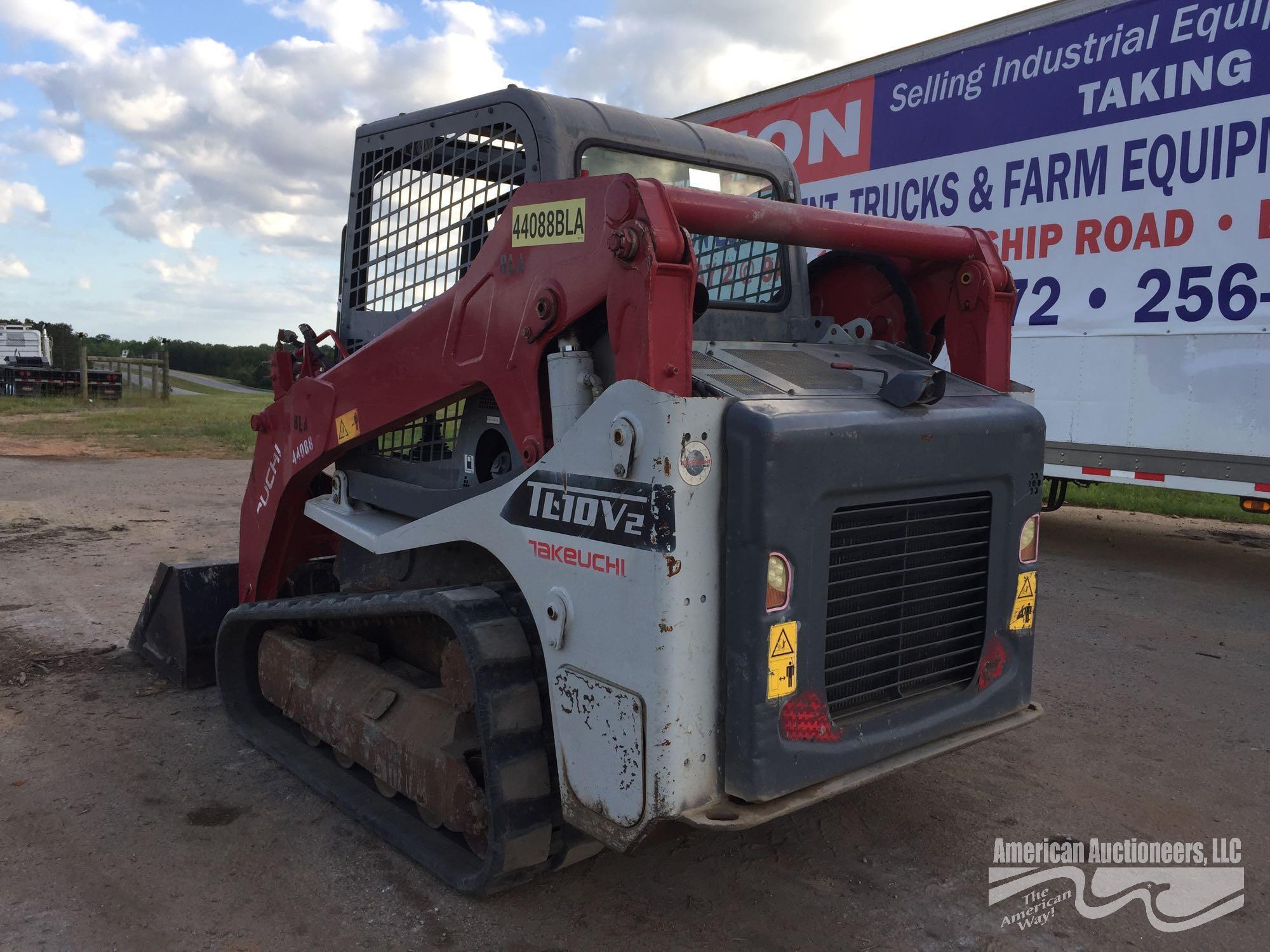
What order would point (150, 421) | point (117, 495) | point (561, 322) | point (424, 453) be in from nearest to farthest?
point (561, 322) → point (424, 453) → point (117, 495) → point (150, 421)

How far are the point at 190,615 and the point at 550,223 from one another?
306cm

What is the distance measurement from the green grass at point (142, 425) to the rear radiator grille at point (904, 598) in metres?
14.9

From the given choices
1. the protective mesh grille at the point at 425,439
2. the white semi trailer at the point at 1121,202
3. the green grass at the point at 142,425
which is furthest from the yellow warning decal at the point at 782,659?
the green grass at the point at 142,425

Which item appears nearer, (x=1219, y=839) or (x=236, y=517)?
(x=1219, y=839)

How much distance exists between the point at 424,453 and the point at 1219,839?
3.08m

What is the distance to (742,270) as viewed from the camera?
396cm

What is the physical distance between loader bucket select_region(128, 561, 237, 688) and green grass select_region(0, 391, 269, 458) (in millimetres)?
11825

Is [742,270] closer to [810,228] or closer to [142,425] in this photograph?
[810,228]

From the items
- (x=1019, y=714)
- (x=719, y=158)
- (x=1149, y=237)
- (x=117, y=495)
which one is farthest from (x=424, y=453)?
(x=117, y=495)

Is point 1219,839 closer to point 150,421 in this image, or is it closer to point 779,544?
point 779,544

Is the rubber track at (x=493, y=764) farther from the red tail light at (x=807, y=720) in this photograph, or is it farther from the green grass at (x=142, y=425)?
the green grass at (x=142, y=425)

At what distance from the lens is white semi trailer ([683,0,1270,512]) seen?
6664 millimetres

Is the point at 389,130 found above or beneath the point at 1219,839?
above

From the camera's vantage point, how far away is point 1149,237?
7.14m
